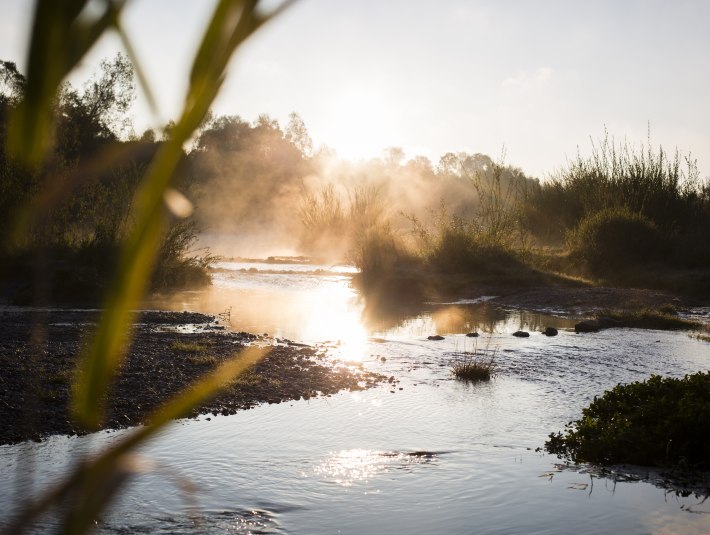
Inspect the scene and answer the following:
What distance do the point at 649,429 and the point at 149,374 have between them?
5.35 metres

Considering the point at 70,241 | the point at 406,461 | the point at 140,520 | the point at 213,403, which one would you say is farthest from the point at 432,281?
the point at 140,520

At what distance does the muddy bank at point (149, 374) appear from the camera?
22.1ft

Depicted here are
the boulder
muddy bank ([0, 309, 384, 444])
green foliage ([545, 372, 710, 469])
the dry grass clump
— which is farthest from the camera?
the boulder

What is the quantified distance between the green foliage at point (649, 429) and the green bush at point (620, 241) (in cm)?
1605

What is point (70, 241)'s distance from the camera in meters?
19.5

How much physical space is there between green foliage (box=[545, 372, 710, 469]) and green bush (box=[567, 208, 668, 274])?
16.1 metres

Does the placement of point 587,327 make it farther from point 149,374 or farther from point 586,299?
point 149,374

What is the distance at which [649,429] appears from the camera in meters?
5.89

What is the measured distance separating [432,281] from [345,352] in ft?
32.8

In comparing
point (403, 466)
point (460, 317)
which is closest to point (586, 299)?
point (460, 317)

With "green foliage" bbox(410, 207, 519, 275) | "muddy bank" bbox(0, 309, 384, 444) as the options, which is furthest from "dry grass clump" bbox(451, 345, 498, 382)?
"green foliage" bbox(410, 207, 519, 275)

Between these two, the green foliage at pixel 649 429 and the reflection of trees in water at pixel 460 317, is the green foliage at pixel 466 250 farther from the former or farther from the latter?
the green foliage at pixel 649 429

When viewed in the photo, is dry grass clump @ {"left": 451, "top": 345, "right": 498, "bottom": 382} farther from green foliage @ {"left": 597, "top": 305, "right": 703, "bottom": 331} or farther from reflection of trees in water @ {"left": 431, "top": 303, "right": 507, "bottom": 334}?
green foliage @ {"left": 597, "top": 305, "right": 703, "bottom": 331}

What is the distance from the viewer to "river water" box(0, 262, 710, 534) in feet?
15.4
